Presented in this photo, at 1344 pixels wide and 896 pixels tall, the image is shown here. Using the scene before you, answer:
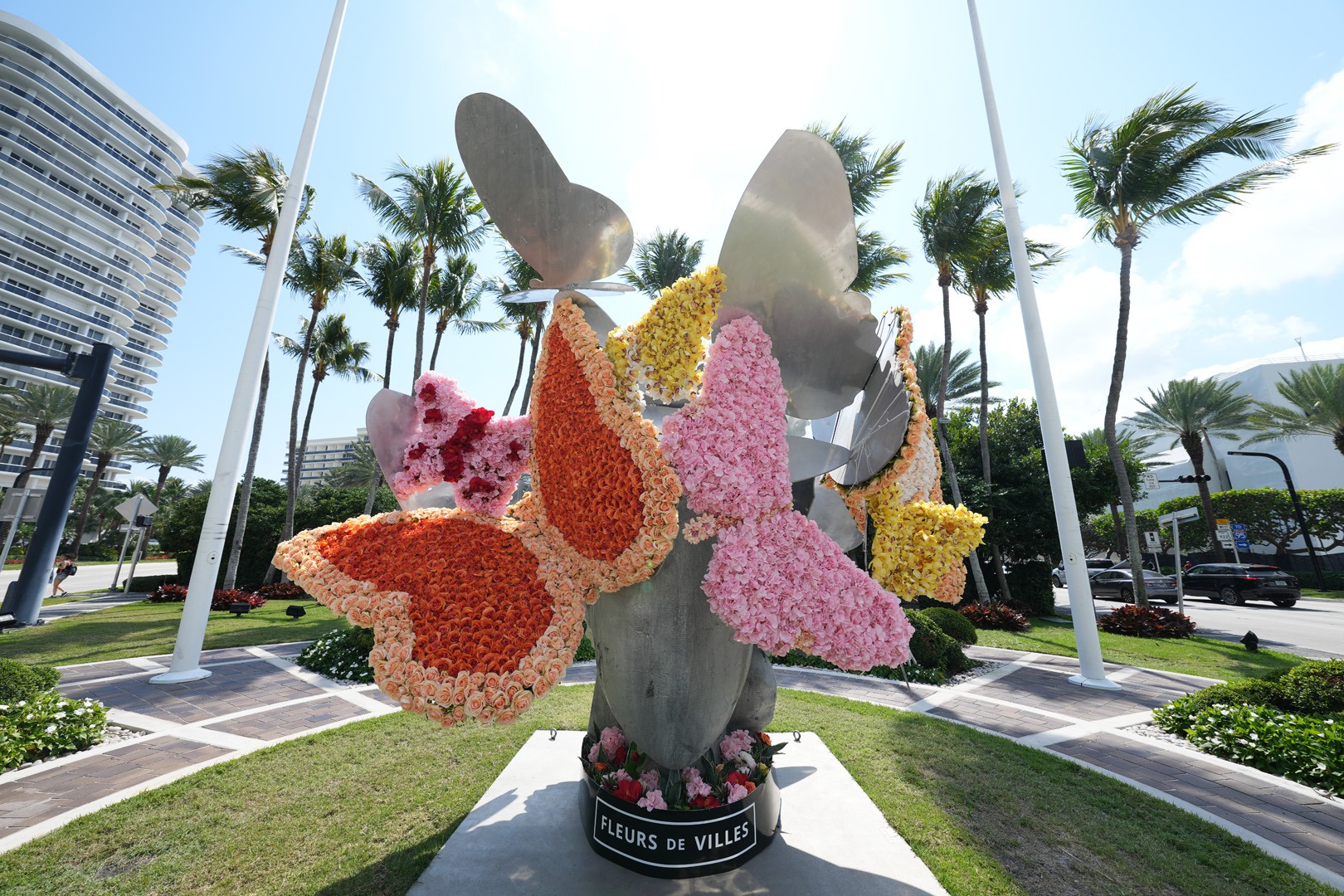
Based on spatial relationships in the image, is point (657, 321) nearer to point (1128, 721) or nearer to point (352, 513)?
point (1128, 721)

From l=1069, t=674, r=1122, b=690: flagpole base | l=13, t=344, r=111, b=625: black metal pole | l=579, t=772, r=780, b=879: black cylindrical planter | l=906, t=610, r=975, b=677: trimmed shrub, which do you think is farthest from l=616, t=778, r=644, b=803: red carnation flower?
l=13, t=344, r=111, b=625: black metal pole

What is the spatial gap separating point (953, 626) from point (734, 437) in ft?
37.0

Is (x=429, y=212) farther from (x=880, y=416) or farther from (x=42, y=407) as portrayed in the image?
(x=42, y=407)

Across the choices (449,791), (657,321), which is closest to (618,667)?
(657,321)

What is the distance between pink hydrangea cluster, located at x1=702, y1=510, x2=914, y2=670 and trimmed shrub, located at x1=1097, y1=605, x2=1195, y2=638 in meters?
16.0

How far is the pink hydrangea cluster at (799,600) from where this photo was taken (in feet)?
9.91

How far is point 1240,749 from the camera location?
6.37 metres

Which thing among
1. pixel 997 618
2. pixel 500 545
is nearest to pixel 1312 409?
pixel 997 618

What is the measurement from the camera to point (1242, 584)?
22.6 meters

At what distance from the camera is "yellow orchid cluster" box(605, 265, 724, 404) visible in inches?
131

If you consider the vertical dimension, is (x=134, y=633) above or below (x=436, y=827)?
above

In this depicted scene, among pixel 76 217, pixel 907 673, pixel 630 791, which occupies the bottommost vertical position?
pixel 907 673

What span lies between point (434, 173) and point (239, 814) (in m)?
16.9

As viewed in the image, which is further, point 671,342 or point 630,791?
point 630,791
